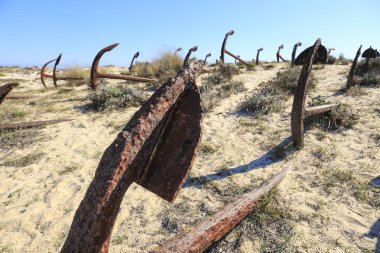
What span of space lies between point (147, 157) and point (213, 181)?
240cm

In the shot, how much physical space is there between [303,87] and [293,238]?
6.76ft

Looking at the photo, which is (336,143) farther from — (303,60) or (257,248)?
A: (257,248)

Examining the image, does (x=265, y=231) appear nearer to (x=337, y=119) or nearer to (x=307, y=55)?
(x=307, y=55)

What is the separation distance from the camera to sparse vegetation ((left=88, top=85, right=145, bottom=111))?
7082 mm

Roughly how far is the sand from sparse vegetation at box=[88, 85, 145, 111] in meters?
0.75

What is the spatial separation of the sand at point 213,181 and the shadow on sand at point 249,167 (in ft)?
0.08

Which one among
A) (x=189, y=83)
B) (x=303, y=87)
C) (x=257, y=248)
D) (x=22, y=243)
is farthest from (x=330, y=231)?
(x=22, y=243)

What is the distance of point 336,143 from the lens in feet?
14.2

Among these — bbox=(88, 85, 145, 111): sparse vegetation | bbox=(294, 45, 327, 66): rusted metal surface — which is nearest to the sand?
bbox=(88, 85, 145, 111): sparse vegetation

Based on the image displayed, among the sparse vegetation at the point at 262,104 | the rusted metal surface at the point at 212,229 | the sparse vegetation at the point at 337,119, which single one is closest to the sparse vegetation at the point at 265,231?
Result: the rusted metal surface at the point at 212,229

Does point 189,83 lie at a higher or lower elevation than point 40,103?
higher

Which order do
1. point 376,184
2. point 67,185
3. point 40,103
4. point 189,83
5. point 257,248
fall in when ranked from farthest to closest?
point 40,103, point 67,185, point 376,184, point 257,248, point 189,83

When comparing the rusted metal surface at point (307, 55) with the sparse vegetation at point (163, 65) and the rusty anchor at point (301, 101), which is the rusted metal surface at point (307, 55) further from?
the sparse vegetation at point (163, 65)

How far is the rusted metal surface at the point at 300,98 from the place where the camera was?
147 inches
